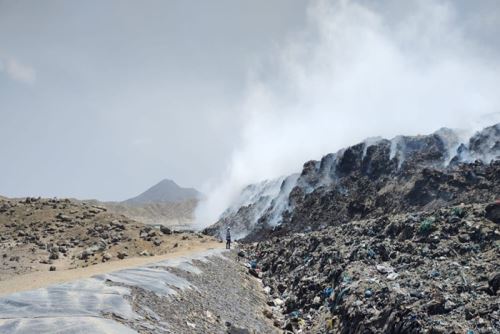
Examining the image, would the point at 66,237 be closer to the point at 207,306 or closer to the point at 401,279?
the point at 207,306

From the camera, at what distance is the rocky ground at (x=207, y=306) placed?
9.44 m

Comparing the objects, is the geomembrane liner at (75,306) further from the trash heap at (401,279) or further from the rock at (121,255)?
the rock at (121,255)

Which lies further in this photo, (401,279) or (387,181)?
(387,181)

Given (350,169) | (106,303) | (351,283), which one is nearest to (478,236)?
(351,283)

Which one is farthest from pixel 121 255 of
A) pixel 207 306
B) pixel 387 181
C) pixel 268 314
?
pixel 387 181

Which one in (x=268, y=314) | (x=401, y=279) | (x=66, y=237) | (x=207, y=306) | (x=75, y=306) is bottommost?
(x=268, y=314)

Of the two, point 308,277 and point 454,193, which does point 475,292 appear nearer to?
point 308,277

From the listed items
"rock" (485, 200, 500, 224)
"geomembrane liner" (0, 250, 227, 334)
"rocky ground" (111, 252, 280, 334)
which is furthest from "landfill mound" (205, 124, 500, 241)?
"geomembrane liner" (0, 250, 227, 334)

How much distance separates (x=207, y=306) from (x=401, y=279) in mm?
5385

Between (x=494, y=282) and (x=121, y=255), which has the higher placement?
(x=494, y=282)

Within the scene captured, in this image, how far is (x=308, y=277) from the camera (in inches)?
690

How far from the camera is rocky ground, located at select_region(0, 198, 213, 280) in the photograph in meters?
24.4

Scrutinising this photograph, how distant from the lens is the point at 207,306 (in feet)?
40.3

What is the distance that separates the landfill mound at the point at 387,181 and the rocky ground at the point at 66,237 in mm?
16336
